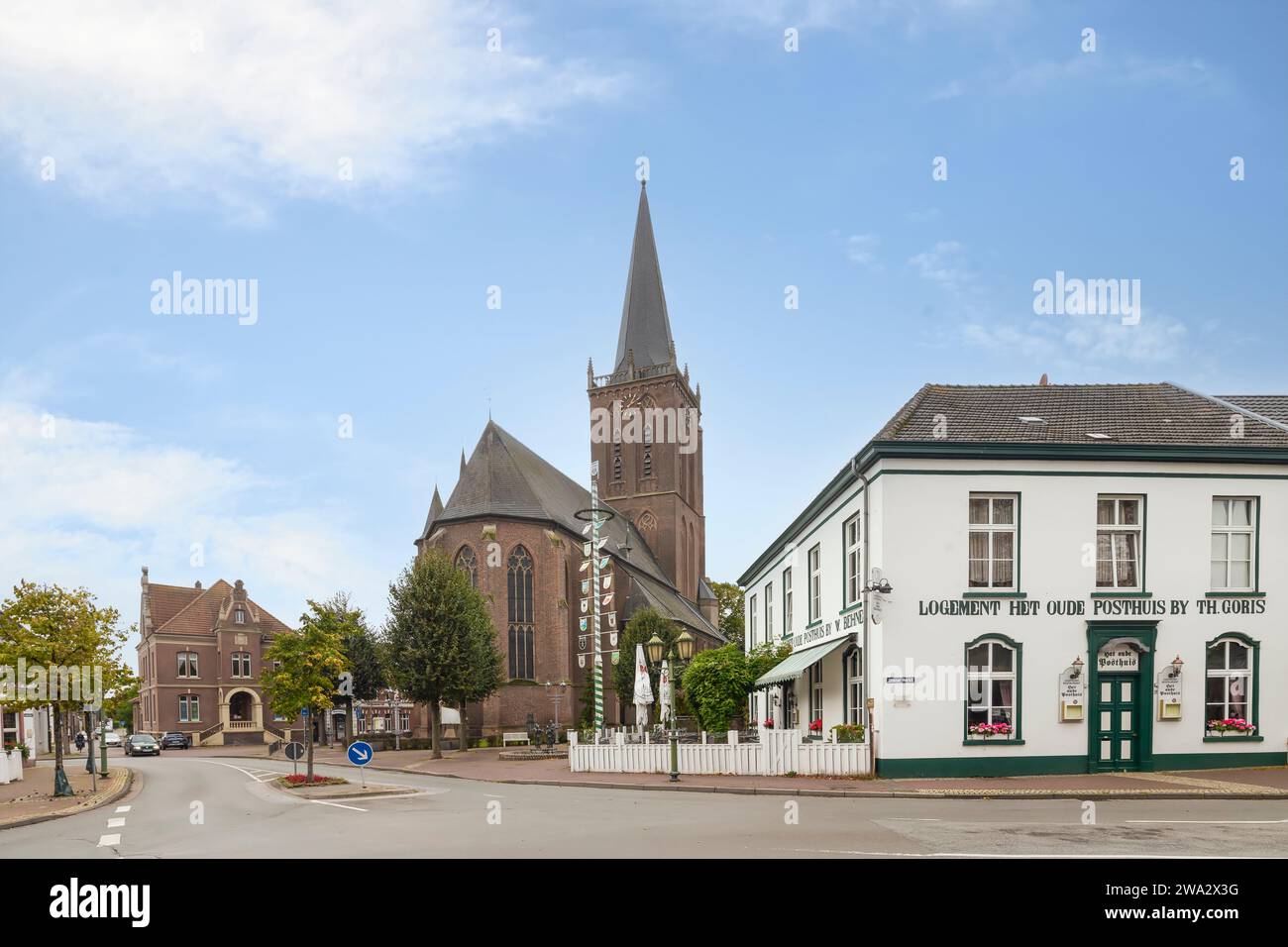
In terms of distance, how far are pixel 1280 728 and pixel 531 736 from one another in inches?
1410

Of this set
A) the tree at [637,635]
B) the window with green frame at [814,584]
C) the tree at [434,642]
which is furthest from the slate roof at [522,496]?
the window with green frame at [814,584]

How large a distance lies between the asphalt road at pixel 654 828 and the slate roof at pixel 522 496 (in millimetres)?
35836

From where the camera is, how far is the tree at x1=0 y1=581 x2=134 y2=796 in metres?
21.9

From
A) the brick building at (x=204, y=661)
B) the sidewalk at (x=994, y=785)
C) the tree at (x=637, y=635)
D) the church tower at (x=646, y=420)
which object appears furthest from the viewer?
the church tower at (x=646, y=420)

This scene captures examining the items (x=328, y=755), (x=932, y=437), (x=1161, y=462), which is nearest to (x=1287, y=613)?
(x=1161, y=462)

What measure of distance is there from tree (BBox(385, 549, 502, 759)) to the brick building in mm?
28551

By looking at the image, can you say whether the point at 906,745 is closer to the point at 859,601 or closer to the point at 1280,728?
the point at 859,601

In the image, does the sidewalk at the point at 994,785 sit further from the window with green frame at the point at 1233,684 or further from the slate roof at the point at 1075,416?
the slate roof at the point at 1075,416

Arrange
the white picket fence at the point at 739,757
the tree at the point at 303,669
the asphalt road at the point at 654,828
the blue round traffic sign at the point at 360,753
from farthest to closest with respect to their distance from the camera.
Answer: the tree at the point at 303,669 < the white picket fence at the point at 739,757 < the blue round traffic sign at the point at 360,753 < the asphalt road at the point at 654,828

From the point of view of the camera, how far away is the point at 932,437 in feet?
68.9

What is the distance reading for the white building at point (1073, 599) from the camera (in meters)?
20.2

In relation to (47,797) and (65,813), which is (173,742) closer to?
Answer: (47,797)

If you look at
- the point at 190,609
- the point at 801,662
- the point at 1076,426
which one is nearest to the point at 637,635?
the point at 801,662

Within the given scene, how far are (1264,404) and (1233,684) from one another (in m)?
8.04
